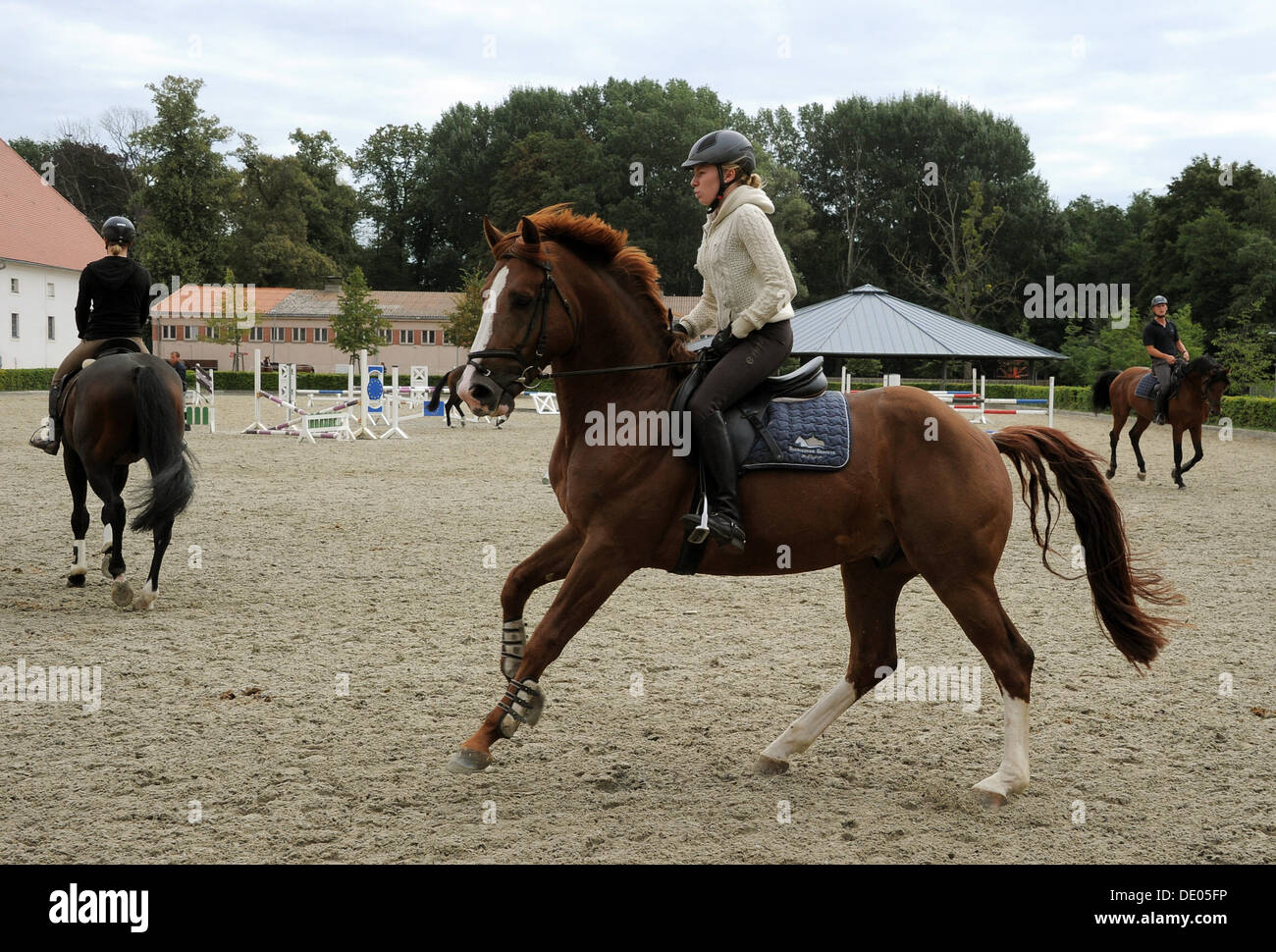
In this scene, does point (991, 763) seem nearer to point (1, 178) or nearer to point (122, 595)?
point (122, 595)

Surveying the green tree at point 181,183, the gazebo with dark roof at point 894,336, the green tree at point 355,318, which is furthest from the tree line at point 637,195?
the gazebo with dark roof at point 894,336

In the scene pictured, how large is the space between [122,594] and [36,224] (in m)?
56.8

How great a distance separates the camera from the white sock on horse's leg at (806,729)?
5.00 metres

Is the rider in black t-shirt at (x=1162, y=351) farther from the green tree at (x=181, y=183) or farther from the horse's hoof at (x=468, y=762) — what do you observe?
the green tree at (x=181, y=183)

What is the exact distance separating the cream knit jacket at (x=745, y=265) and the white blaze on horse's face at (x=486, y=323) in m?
0.87

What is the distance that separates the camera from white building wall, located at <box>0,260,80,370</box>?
53031mm

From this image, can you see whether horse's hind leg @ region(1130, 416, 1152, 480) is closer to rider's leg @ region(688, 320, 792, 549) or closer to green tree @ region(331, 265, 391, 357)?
rider's leg @ region(688, 320, 792, 549)

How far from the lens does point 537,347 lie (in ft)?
15.3

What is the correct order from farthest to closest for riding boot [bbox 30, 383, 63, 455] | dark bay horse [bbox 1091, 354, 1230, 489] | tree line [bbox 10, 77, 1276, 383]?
1. tree line [bbox 10, 77, 1276, 383]
2. dark bay horse [bbox 1091, 354, 1230, 489]
3. riding boot [bbox 30, 383, 63, 455]

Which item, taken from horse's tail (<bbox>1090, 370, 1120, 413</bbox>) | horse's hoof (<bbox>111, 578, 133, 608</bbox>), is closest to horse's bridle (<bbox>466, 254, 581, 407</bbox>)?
horse's hoof (<bbox>111, 578, 133, 608</bbox>)

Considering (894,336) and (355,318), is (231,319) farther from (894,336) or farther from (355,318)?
(894,336)

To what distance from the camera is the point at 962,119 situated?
71250 mm

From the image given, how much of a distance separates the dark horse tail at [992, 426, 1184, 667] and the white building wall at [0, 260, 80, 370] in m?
55.7
